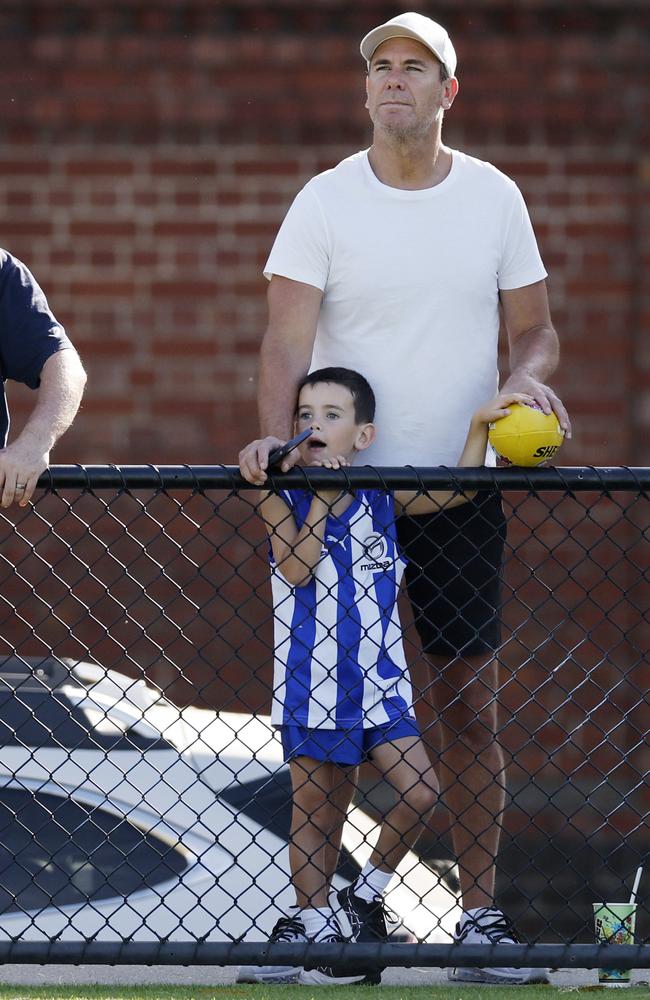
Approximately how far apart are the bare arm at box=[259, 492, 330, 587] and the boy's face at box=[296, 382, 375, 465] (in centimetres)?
18

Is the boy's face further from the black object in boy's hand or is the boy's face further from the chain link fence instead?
the black object in boy's hand

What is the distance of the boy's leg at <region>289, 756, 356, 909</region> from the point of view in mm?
3391

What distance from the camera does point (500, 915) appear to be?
→ 3.50m

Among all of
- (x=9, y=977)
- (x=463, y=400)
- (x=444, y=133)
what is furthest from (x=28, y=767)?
(x=444, y=133)

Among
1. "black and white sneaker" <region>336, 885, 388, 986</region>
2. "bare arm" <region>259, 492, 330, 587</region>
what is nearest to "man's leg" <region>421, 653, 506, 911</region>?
"black and white sneaker" <region>336, 885, 388, 986</region>

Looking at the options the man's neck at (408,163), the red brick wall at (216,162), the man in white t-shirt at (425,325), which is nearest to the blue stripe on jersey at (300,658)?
the man in white t-shirt at (425,325)

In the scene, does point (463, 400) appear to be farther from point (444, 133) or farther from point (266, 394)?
point (444, 133)

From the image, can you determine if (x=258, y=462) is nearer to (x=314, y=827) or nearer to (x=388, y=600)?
(x=388, y=600)

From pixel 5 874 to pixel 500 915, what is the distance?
149 centimetres

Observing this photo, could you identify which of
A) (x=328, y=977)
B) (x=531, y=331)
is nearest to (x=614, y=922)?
(x=328, y=977)

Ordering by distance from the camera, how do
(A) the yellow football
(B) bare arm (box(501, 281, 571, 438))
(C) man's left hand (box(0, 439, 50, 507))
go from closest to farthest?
1. (C) man's left hand (box(0, 439, 50, 507))
2. (A) the yellow football
3. (B) bare arm (box(501, 281, 571, 438))

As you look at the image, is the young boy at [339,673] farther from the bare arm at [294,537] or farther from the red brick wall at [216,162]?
the red brick wall at [216,162]

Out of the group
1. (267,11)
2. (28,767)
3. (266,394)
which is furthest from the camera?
(267,11)

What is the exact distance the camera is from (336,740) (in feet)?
11.4
